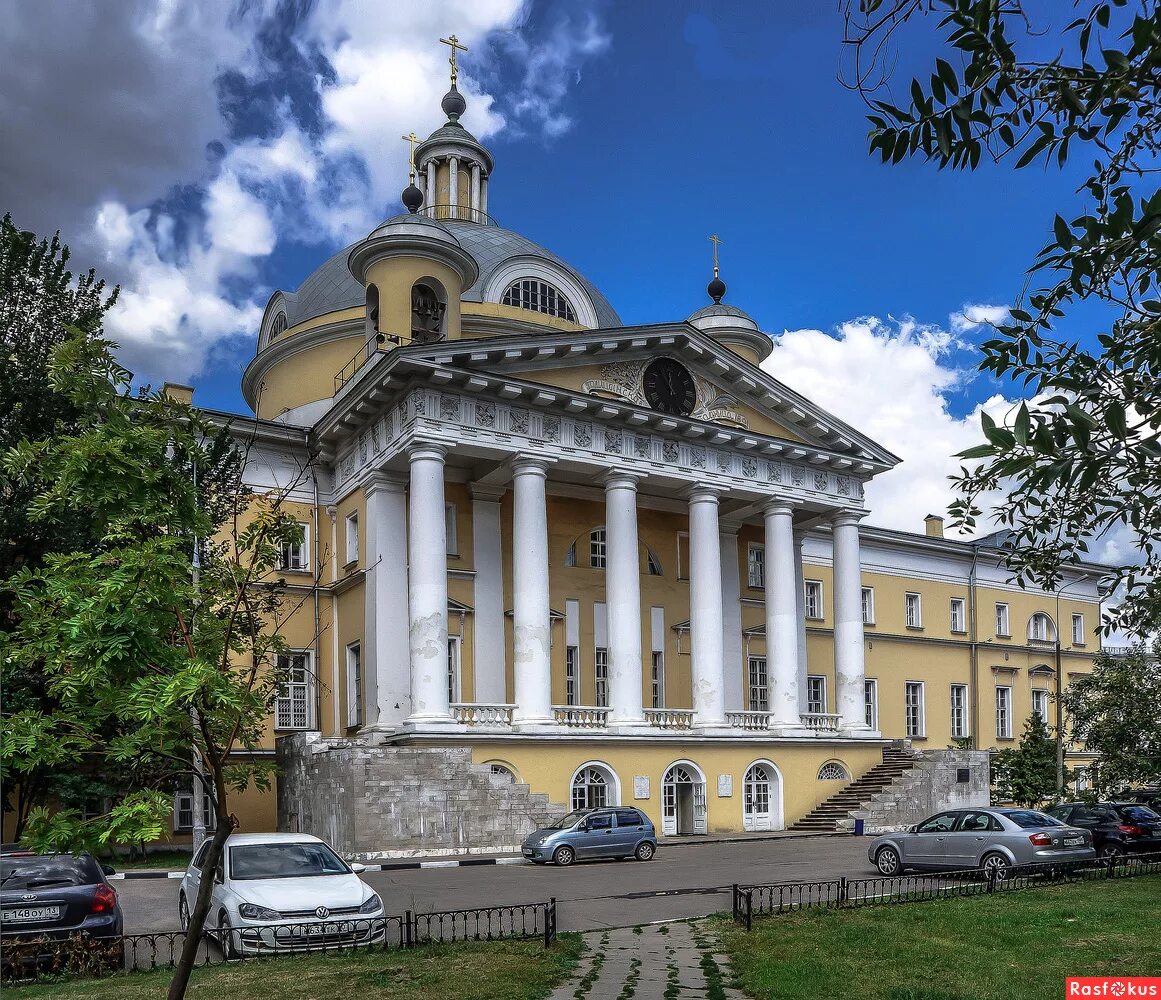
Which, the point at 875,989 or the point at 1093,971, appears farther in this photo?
the point at 1093,971

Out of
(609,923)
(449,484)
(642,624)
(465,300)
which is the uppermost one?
(465,300)

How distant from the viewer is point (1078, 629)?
60.3 m

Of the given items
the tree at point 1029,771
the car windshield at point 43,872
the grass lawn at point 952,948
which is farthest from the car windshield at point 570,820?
the tree at point 1029,771

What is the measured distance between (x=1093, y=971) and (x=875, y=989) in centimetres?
240

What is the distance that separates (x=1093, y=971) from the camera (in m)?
11.4

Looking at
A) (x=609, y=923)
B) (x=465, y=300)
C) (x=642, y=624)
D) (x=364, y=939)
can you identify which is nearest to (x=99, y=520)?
(x=364, y=939)

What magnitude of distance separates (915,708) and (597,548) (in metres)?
20.9

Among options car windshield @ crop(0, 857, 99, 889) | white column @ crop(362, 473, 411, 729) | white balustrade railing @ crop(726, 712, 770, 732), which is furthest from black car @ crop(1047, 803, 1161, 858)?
car windshield @ crop(0, 857, 99, 889)

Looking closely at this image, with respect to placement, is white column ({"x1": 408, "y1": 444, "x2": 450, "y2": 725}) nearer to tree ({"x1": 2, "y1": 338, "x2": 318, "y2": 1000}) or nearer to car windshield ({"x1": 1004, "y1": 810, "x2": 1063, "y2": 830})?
car windshield ({"x1": 1004, "y1": 810, "x2": 1063, "y2": 830})

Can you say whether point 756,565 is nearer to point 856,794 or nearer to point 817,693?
point 817,693

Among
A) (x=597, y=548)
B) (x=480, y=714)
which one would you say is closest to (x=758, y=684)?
(x=597, y=548)

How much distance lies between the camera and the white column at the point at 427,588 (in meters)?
29.7

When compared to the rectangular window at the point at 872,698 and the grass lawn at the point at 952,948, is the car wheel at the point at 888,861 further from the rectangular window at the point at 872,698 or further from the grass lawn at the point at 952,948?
the rectangular window at the point at 872,698

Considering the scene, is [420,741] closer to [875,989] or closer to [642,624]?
[642,624]
